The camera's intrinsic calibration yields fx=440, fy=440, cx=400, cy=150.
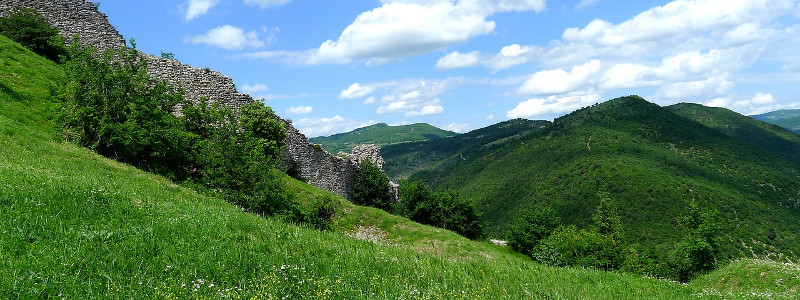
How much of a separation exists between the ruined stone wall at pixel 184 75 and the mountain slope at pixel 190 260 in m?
19.5

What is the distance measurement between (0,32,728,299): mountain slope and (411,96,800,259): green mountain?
272 ft

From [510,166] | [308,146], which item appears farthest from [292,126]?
[510,166]

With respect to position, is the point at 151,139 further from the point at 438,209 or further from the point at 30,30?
the point at 438,209

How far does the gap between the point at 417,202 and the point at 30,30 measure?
103 feet

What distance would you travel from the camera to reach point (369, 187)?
41.7m

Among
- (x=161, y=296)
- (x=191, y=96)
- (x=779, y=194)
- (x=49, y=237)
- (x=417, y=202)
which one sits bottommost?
(x=779, y=194)

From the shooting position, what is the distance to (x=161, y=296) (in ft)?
15.9

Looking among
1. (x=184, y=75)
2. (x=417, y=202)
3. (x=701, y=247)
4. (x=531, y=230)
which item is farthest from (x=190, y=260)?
(x=701, y=247)

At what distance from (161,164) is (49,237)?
1523 centimetres

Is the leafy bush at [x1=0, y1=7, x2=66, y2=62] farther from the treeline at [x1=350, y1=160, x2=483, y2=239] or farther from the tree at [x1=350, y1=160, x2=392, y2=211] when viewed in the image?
the treeline at [x1=350, y1=160, x2=483, y2=239]

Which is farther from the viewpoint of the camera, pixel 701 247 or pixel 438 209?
pixel 701 247

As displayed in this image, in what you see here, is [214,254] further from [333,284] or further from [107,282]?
[333,284]

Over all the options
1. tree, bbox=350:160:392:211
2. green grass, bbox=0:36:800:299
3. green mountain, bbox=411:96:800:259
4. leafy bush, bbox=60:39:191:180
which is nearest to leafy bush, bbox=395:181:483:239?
tree, bbox=350:160:392:211

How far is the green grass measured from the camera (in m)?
5.19
